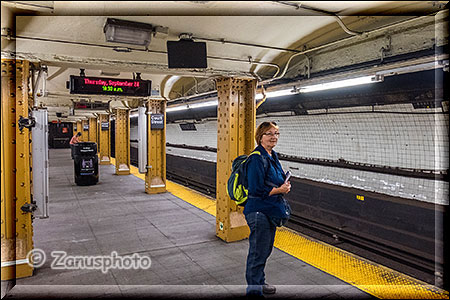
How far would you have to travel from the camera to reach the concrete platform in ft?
12.3

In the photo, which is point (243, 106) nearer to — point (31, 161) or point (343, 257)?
point (343, 257)

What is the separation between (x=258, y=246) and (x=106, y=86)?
443cm

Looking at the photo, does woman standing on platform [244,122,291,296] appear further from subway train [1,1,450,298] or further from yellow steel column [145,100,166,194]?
yellow steel column [145,100,166,194]

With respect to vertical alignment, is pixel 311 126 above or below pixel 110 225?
above

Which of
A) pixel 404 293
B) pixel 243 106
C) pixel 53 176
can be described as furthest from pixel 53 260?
pixel 53 176

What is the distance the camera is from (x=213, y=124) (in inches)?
442

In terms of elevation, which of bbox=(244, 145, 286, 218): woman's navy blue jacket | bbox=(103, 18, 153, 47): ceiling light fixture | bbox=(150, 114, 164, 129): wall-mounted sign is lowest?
bbox=(244, 145, 286, 218): woman's navy blue jacket

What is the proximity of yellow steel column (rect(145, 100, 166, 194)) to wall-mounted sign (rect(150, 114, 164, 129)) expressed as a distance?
0.03 meters

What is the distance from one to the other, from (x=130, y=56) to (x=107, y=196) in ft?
19.6

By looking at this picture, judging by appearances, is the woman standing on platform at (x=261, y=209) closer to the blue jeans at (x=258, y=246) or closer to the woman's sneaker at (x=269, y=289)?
the blue jeans at (x=258, y=246)

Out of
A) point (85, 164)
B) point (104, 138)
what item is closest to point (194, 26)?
point (85, 164)

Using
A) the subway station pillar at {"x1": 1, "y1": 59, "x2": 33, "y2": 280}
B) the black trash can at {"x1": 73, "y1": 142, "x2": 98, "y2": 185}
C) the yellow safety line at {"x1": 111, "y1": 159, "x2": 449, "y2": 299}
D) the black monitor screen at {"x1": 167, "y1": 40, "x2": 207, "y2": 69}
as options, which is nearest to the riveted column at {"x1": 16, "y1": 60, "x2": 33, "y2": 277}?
the subway station pillar at {"x1": 1, "y1": 59, "x2": 33, "y2": 280}

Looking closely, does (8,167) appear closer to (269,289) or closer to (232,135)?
(232,135)

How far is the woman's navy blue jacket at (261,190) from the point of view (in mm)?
3271
